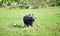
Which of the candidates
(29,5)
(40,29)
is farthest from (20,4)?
(40,29)

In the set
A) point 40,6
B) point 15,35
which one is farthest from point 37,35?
point 40,6

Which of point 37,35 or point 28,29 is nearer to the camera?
point 37,35

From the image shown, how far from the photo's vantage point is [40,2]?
27562mm

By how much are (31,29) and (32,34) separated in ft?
3.40

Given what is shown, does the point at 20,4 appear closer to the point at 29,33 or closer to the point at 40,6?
the point at 40,6

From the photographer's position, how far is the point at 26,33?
1065cm

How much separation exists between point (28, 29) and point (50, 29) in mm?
1276

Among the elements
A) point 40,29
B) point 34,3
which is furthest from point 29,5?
point 40,29

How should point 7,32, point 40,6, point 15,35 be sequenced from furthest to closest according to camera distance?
point 40,6
point 7,32
point 15,35

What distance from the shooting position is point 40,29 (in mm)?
11703

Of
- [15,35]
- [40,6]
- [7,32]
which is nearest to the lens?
[15,35]

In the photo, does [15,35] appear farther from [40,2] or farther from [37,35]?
[40,2]

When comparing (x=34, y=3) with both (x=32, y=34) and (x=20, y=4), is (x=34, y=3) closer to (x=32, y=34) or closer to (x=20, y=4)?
(x=20, y=4)

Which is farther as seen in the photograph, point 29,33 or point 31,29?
point 31,29
